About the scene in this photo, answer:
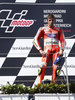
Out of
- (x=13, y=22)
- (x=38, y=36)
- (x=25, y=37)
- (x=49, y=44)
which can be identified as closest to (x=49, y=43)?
(x=49, y=44)

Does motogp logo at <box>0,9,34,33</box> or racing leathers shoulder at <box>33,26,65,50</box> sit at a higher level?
motogp logo at <box>0,9,34,33</box>

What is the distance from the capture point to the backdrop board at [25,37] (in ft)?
17.5

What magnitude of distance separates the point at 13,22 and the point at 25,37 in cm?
38

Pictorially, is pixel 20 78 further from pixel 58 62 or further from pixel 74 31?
pixel 74 31

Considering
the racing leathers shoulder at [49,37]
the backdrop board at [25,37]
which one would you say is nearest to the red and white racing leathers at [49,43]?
the racing leathers shoulder at [49,37]

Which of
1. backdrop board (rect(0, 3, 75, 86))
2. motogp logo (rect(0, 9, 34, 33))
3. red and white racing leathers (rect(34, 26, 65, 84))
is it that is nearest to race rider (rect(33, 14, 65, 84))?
red and white racing leathers (rect(34, 26, 65, 84))

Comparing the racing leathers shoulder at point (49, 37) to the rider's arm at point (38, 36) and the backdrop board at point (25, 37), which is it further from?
the backdrop board at point (25, 37)

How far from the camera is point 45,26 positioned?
17.7ft

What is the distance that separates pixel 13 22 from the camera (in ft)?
17.7

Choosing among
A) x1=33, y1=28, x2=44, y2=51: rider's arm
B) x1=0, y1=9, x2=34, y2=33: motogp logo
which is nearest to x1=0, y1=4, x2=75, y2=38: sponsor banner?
x1=0, y1=9, x2=34, y2=33: motogp logo

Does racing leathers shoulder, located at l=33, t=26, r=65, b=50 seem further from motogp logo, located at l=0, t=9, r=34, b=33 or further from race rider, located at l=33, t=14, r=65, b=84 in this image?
motogp logo, located at l=0, t=9, r=34, b=33

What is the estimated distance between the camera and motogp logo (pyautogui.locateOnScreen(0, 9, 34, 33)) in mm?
5387

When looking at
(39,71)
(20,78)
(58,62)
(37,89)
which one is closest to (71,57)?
(58,62)

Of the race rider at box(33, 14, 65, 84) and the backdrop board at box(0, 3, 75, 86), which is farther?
the backdrop board at box(0, 3, 75, 86)
